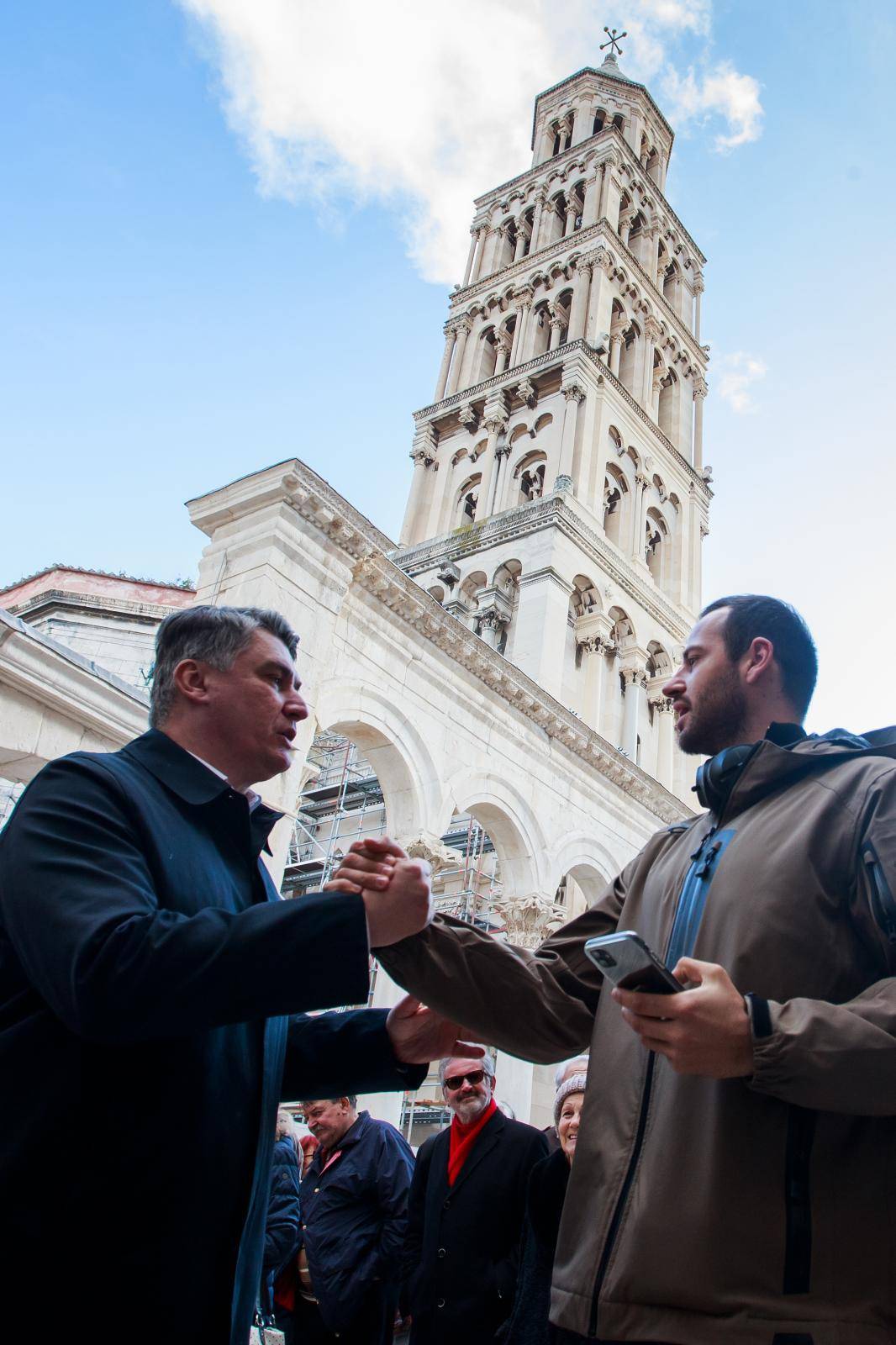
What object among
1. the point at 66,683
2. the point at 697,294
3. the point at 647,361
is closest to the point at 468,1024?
the point at 66,683

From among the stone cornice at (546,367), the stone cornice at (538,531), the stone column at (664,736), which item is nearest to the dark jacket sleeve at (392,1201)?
the stone cornice at (538,531)

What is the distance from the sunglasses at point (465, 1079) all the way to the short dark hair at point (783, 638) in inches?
119

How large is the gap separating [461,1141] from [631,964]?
11.6 ft

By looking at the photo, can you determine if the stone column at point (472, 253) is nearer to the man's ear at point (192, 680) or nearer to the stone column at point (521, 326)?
the stone column at point (521, 326)

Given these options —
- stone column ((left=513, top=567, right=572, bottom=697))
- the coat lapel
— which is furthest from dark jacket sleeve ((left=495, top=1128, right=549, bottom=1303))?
stone column ((left=513, top=567, right=572, bottom=697))

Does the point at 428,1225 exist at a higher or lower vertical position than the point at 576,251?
lower

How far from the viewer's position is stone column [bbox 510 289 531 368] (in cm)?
2939

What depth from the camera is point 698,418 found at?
33.3 meters

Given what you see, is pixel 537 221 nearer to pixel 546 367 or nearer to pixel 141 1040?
pixel 546 367

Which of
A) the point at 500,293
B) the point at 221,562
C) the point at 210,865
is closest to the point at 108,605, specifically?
the point at 221,562

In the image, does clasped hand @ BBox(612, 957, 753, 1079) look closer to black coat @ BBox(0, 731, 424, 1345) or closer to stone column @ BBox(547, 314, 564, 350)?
black coat @ BBox(0, 731, 424, 1345)

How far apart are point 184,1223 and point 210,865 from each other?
0.71 metres

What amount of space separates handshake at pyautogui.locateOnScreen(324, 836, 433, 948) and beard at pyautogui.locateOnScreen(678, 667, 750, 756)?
85cm

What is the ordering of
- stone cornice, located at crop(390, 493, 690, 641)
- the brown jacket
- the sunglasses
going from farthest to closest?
stone cornice, located at crop(390, 493, 690, 641), the sunglasses, the brown jacket
